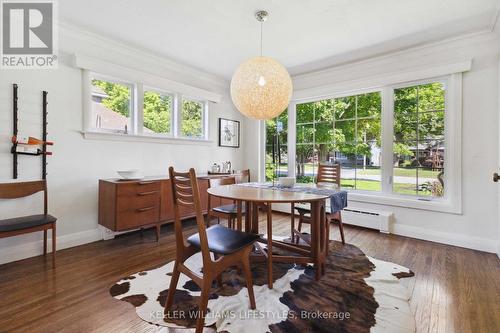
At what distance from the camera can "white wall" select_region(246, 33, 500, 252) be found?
9.15 feet

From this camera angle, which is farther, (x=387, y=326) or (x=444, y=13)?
(x=444, y=13)

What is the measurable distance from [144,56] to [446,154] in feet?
13.8

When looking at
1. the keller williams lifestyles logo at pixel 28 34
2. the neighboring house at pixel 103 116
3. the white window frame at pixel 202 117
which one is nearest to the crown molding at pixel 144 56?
the keller williams lifestyles logo at pixel 28 34

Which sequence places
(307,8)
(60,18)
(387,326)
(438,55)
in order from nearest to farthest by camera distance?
(387,326), (307,8), (60,18), (438,55)

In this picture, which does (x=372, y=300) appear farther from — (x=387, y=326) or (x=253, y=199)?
(x=253, y=199)

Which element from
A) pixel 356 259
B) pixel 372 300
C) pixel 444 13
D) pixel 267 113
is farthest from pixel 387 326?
pixel 444 13

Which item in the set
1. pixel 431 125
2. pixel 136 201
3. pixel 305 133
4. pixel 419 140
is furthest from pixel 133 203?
pixel 431 125

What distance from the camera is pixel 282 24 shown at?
106 inches

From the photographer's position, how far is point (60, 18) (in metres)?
2.60

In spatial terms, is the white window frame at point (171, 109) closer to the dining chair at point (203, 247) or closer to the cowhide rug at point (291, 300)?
the cowhide rug at point (291, 300)

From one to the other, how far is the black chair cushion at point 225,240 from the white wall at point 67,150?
2020 mm

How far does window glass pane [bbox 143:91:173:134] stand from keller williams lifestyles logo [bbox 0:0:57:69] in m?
1.14

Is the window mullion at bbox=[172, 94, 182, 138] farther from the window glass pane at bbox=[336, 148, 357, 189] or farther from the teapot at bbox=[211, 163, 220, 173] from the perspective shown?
the window glass pane at bbox=[336, 148, 357, 189]

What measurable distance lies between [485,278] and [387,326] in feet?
4.48
